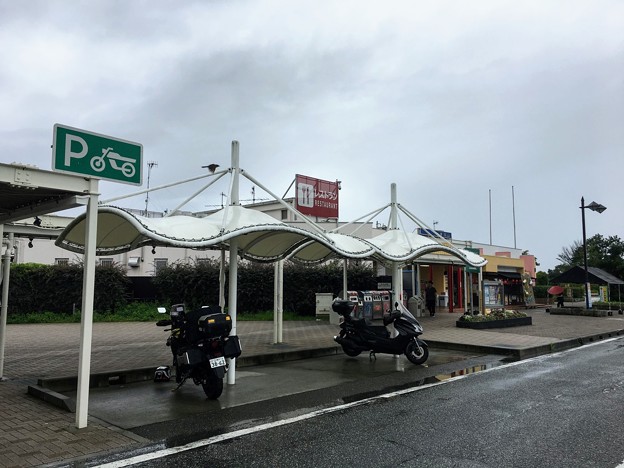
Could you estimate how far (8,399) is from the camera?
278 inches

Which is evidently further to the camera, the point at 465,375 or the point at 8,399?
the point at 465,375

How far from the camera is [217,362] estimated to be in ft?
23.4

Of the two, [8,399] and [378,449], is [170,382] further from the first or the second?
[378,449]

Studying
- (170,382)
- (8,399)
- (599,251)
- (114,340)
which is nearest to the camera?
(8,399)

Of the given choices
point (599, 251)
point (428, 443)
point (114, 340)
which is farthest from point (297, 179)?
point (599, 251)

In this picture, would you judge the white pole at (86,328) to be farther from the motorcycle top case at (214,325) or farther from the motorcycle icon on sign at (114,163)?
the motorcycle top case at (214,325)

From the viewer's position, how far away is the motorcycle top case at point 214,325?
723 centimetres

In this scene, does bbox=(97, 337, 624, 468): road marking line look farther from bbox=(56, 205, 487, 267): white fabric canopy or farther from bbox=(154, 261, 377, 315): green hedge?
bbox=(154, 261, 377, 315): green hedge

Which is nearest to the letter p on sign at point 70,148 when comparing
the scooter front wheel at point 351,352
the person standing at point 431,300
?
the scooter front wheel at point 351,352

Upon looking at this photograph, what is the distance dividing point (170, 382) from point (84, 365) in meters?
2.89

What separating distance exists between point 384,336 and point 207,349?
4.67 metres

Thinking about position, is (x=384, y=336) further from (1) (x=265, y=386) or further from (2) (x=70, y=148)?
(2) (x=70, y=148)

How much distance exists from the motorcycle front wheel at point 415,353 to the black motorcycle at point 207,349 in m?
4.31

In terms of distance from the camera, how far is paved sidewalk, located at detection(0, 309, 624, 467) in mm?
5211
